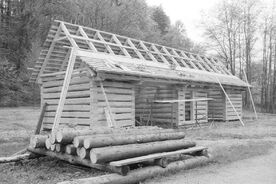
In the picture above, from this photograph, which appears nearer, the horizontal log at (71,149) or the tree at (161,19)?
the horizontal log at (71,149)

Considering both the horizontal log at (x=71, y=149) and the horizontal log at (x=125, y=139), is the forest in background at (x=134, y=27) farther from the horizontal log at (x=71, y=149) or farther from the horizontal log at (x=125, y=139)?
the horizontal log at (x=71, y=149)

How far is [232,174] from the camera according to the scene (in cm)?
635

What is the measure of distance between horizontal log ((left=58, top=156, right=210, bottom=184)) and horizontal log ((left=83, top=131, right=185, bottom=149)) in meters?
0.76

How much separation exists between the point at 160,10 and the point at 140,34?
1985 centimetres

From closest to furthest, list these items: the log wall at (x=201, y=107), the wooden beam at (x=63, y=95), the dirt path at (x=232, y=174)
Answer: the dirt path at (x=232, y=174) < the wooden beam at (x=63, y=95) < the log wall at (x=201, y=107)

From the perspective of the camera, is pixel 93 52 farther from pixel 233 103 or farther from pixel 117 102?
pixel 233 103

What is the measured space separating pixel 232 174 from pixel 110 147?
2692mm

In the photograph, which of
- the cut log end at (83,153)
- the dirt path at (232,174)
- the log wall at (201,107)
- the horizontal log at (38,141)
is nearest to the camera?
the dirt path at (232,174)

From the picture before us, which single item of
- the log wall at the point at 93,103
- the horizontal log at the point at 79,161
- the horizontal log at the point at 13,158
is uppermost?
the log wall at the point at 93,103

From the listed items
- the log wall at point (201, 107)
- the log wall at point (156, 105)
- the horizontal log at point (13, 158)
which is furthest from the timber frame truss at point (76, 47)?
the horizontal log at point (13, 158)

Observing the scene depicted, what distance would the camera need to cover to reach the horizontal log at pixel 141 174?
5.20 metres

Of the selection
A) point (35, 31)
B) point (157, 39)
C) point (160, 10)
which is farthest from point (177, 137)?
point (160, 10)

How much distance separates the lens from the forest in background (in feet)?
Result: 106

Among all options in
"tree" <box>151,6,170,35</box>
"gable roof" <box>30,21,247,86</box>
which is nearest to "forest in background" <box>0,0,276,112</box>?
"tree" <box>151,6,170,35</box>
